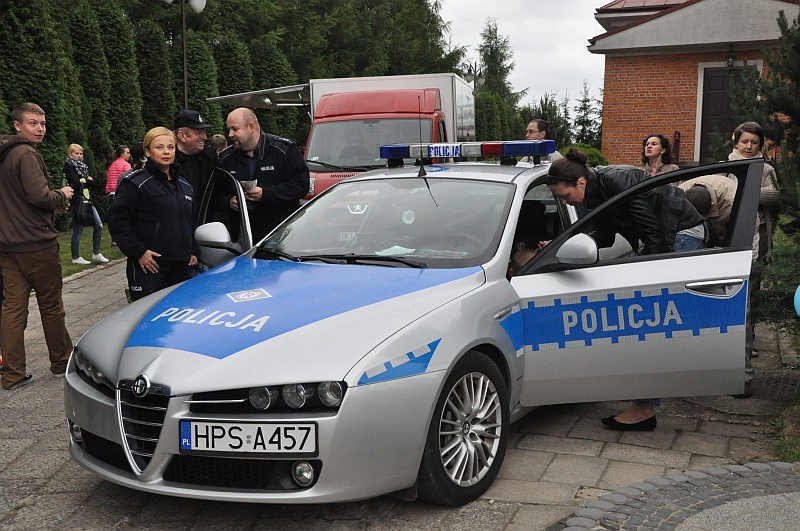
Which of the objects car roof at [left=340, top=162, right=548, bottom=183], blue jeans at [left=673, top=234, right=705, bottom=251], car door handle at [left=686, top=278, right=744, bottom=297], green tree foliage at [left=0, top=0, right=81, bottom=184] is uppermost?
green tree foliage at [left=0, top=0, right=81, bottom=184]

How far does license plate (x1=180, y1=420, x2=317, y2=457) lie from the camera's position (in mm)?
3250

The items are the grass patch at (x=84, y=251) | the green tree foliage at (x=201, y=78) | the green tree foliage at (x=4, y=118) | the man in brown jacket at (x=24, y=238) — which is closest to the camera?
the man in brown jacket at (x=24, y=238)

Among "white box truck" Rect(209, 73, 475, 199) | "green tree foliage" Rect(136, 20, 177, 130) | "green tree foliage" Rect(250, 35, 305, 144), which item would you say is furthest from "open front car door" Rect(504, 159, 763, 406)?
"green tree foliage" Rect(250, 35, 305, 144)

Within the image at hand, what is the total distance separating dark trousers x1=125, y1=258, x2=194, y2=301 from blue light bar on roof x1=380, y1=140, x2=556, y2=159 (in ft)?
5.23

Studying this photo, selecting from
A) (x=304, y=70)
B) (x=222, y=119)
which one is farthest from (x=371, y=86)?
(x=304, y=70)

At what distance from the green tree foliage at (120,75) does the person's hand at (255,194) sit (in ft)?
48.5

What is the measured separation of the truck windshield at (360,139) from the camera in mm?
12336

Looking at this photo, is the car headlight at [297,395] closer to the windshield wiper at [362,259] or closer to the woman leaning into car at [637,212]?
the windshield wiper at [362,259]

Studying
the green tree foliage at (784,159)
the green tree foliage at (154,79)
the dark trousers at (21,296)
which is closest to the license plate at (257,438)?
the green tree foliage at (784,159)

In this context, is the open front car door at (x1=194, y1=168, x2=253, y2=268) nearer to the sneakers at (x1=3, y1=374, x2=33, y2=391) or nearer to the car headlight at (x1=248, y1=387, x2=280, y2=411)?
the sneakers at (x1=3, y1=374, x2=33, y2=391)

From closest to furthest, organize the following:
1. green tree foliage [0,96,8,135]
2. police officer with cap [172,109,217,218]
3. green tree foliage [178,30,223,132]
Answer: police officer with cap [172,109,217,218]
green tree foliage [0,96,8,135]
green tree foliage [178,30,223,132]

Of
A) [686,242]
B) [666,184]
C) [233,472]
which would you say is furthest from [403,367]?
[686,242]

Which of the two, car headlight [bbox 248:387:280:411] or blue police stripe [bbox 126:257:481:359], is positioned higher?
blue police stripe [bbox 126:257:481:359]

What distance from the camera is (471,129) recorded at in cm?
1633
